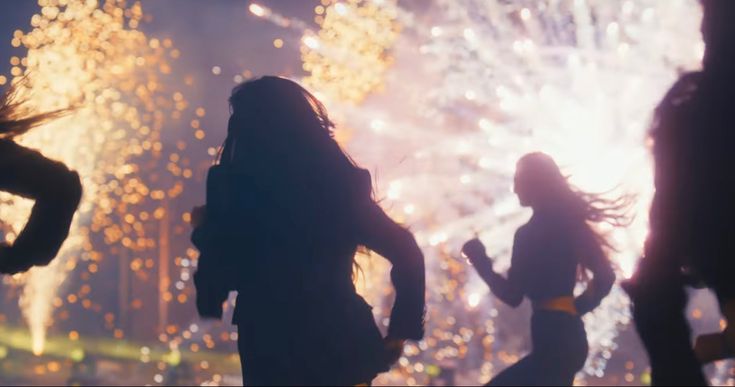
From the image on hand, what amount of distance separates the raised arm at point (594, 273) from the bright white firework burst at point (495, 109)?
32.9 ft

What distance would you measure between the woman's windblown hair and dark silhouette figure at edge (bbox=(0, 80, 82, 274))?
0.02 meters

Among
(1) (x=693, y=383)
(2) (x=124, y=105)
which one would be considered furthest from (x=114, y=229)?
(1) (x=693, y=383)

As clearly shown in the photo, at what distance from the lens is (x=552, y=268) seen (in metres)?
4.45

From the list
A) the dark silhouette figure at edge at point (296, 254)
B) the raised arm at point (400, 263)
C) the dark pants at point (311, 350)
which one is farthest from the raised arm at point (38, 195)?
the raised arm at point (400, 263)

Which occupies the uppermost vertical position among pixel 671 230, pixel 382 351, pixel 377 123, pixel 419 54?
pixel 419 54

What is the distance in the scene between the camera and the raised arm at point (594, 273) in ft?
15.4

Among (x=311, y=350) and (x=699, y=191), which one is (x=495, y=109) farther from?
(x=699, y=191)

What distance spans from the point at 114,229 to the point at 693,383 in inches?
831

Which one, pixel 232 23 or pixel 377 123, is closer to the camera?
pixel 377 123

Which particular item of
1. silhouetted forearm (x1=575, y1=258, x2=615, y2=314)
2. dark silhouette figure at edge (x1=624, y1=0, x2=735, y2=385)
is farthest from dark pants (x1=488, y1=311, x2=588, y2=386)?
dark silhouette figure at edge (x1=624, y1=0, x2=735, y2=385)

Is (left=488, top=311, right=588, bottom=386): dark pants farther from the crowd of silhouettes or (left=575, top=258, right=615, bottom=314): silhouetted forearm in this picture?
(left=575, top=258, right=615, bottom=314): silhouetted forearm

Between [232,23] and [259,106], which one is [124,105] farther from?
[259,106]

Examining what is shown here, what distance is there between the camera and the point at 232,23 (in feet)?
74.0

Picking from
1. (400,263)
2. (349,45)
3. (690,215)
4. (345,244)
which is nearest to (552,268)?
(400,263)
